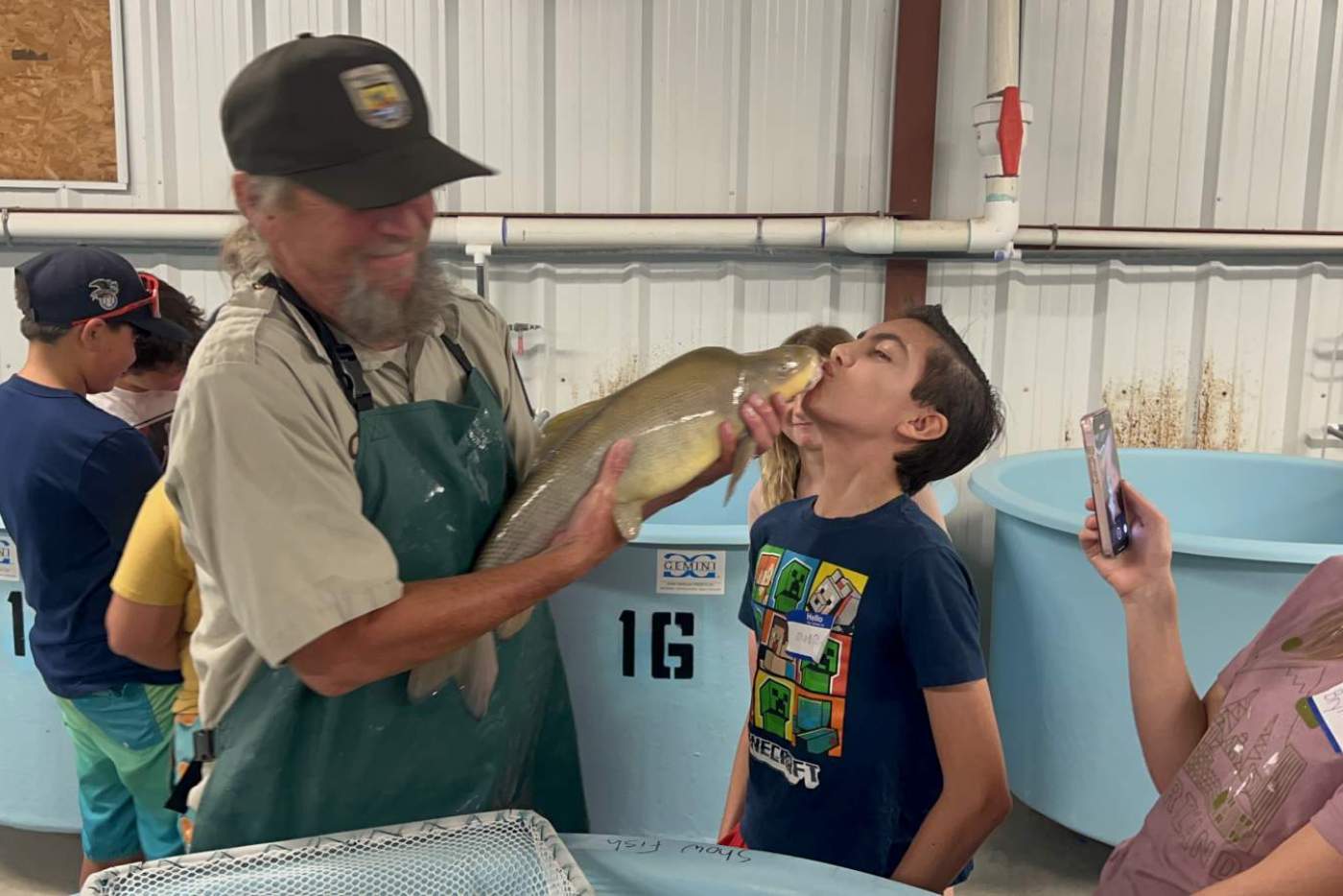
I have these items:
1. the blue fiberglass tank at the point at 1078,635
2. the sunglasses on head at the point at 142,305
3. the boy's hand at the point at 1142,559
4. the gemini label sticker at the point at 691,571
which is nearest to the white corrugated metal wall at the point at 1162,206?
the blue fiberglass tank at the point at 1078,635

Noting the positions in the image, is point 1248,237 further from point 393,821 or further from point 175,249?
point 175,249

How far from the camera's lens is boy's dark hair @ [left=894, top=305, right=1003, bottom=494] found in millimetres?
1612

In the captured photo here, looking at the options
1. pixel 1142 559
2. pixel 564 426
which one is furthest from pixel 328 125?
pixel 1142 559

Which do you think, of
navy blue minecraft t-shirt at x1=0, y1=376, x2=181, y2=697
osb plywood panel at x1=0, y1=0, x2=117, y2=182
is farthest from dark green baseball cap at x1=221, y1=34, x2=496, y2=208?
osb plywood panel at x1=0, y1=0, x2=117, y2=182

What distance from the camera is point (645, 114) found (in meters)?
3.69

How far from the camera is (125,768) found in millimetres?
2271

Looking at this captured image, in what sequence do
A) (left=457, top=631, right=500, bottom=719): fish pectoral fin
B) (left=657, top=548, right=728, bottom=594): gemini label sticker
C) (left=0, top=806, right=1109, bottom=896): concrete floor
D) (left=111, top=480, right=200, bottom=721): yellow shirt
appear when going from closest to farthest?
(left=457, top=631, right=500, bottom=719): fish pectoral fin < (left=111, top=480, right=200, bottom=721): yellow shirt < (left=657, top=548, right=728, bottom=594): gemini label sticker < (left=0, top=806, right=1109, bottom=896): concrete floor

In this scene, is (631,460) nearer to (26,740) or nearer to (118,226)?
(26,740)

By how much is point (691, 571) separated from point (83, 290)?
1.48 meters

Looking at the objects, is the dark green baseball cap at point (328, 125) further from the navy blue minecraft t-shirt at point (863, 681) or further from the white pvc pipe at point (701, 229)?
the white pvc pipe at point (701, 229)

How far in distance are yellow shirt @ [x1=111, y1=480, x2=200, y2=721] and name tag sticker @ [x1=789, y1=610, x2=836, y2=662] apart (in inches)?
39.9

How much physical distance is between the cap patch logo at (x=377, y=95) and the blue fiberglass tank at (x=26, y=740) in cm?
220

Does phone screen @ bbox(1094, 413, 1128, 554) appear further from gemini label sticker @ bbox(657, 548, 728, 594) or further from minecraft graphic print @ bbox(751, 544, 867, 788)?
gemini label sticker @ bbox(657, 548, 728, 594)

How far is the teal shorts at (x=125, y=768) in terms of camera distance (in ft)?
7.31
